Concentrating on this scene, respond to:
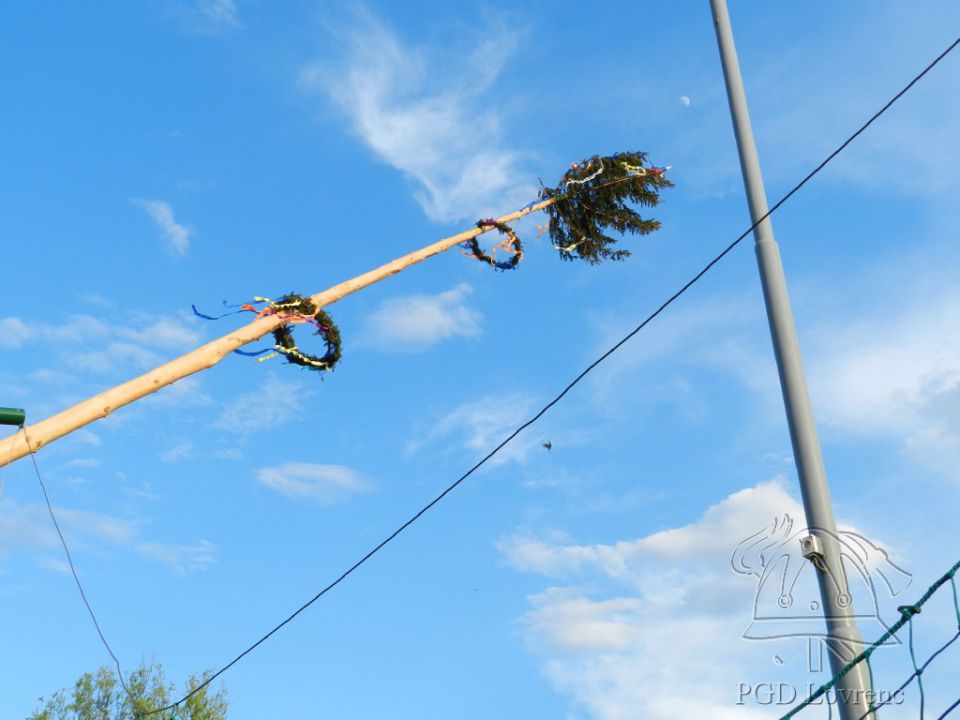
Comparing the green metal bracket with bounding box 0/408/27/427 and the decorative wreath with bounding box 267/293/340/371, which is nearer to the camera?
the green metal bracket with bounding box 0/408/27/427

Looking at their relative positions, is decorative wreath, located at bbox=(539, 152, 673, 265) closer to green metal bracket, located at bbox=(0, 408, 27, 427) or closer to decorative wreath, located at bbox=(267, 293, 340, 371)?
decorative wreath, located at bbox=(267, 293, 340, 371)

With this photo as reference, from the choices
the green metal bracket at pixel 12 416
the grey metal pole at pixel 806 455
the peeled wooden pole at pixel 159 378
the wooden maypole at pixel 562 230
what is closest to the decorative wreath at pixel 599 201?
the wooden maypole at pixel 562 230

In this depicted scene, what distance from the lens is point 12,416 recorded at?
7.36 metres

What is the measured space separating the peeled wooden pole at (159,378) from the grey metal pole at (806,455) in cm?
455

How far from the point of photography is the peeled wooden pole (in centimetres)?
A: 749

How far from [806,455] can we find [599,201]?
23.4ft

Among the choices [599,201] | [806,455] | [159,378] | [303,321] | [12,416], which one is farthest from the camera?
[599,201]

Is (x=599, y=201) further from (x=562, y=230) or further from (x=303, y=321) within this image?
(x=303, y=321)

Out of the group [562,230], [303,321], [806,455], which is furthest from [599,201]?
[806,455]

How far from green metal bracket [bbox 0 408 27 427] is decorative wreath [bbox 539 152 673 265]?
694 cm

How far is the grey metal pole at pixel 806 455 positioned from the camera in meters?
5.02

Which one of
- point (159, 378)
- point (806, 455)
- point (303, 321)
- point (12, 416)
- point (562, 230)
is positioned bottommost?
point (806, 455)

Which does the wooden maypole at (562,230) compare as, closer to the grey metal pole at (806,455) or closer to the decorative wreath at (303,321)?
the decorative wreath at (303,321)

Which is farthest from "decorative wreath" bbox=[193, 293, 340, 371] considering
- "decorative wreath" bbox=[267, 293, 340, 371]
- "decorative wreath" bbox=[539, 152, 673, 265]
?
"decorative wreath" bbox=[539, 152, 673, 265]
